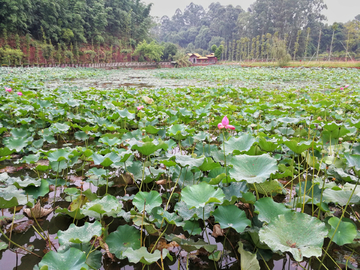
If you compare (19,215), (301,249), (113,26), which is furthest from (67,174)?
(113,26)

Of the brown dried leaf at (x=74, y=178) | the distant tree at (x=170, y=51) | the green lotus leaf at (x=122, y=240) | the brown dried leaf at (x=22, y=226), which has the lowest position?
the brown dried leaf at (x=22, y=226)

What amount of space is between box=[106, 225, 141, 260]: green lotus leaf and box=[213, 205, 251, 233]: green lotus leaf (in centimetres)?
35

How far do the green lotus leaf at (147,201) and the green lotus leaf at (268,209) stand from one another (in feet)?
1.41

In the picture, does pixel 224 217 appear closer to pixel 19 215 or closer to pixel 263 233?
pixel 263 233

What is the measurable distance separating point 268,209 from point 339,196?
37 centimetres

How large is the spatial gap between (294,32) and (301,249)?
155 ft

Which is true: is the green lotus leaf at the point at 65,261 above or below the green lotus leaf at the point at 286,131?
below

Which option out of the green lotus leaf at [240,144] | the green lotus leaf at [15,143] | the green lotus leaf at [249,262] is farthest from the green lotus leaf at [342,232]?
the green lotus leaf at [15,143]

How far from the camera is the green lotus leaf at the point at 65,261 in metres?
0.74

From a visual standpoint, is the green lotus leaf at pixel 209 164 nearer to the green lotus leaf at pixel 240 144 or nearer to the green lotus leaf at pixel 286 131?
the green lotus leaf at pixel 240 144

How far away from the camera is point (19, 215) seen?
47.4 inches

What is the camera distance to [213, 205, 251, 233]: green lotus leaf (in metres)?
0.93

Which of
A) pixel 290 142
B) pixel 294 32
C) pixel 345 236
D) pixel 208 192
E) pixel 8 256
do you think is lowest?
pixel 8 256

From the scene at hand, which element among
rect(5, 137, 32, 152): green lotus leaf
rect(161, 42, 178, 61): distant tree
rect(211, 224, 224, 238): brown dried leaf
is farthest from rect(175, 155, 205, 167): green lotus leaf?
rect(161, 42, 178, 61): distant tree
